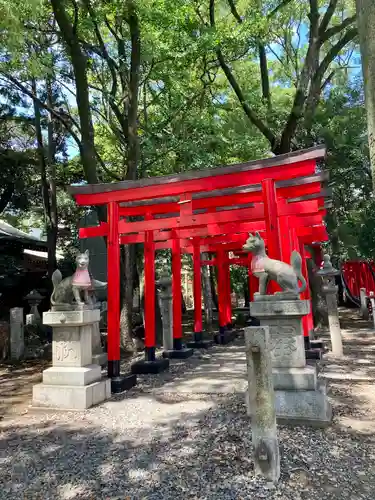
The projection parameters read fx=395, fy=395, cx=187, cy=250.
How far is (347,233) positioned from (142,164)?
11868 millimetres

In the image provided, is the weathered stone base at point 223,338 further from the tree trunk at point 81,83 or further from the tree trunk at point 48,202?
the tree trunk at point 48,202

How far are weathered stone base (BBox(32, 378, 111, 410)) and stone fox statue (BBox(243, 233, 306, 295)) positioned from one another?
10.1ft

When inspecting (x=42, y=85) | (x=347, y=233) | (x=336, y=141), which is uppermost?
→ (x=42, y=85)

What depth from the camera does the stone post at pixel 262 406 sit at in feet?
11.4

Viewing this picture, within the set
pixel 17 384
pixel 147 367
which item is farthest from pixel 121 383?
pixel 17 384

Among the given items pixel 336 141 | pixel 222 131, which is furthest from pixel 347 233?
pixel 222 131

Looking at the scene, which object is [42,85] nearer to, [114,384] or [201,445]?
[114,384]

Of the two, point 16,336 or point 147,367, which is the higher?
point 16,336

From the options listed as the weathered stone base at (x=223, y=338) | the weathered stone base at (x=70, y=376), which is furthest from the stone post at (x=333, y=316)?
the weathered stone base at (x=70, y=376)

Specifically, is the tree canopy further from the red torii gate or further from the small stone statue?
the small stone statue

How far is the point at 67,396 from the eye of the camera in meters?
6.02

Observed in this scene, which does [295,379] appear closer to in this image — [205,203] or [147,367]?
[147,367]

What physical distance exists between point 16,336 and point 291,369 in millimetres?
9682

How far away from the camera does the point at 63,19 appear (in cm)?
1021
